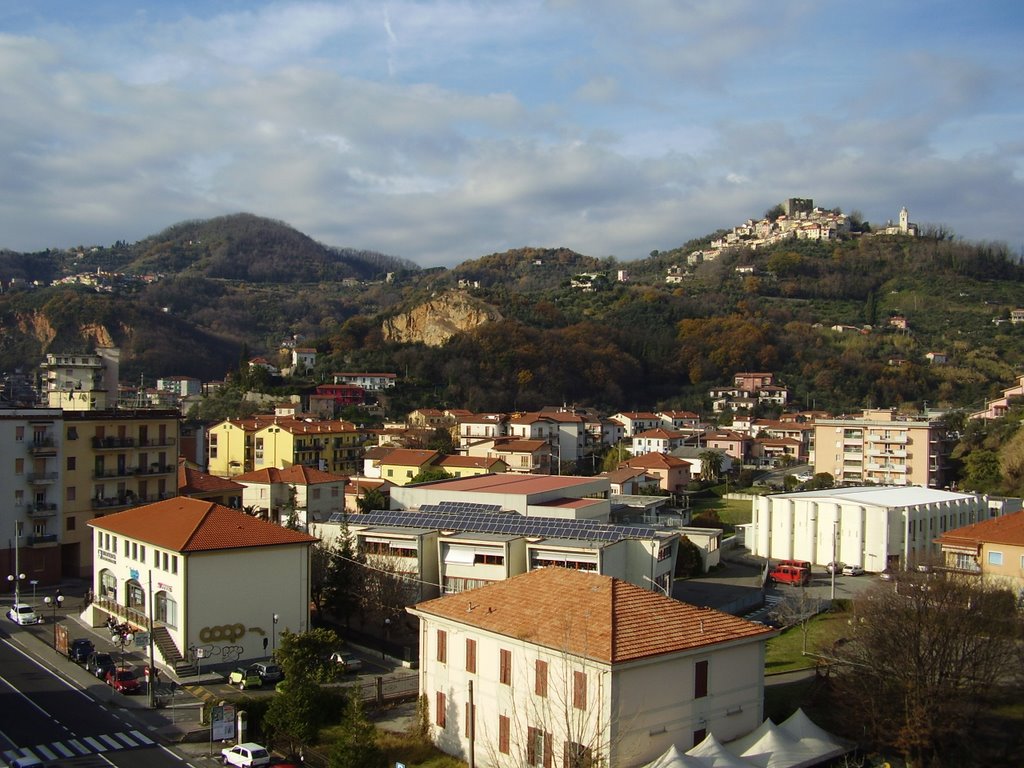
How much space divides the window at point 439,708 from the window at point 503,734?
6.05ft

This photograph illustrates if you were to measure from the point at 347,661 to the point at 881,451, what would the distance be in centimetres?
4573

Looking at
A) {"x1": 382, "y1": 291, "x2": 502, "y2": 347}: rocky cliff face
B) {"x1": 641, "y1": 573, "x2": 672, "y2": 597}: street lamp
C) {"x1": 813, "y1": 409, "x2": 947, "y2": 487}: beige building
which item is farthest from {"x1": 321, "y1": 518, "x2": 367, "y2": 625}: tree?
{"x1": 382, "y1": 291, "x2": 502, "y2": 347}: rocky cliff face

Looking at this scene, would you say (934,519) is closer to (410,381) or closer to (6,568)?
(6,568)

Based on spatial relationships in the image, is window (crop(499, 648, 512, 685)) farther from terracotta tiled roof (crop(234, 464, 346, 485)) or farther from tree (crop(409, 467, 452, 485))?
tree (crop(409, 467, 452, 485))

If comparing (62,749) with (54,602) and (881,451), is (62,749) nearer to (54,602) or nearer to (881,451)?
(54,602)

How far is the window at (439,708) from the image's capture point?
775 inches

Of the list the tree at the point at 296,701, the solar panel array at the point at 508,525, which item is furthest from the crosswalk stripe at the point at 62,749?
the solar panel array at the point at 508,525

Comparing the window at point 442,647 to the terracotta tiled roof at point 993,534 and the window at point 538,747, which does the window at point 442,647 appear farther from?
the terracotta tiled roof at point 993,534

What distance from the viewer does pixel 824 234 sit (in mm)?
160500

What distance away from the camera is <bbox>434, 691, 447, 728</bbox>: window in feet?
64.6

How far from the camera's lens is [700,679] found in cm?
1783

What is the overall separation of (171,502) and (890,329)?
105971 mm

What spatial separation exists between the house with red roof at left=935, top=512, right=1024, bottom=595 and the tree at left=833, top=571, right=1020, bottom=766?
10.2 meters

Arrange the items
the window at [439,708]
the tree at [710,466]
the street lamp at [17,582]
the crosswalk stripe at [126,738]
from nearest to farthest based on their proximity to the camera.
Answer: the crosswalk stripe at [126,738] < the window at [439,708] < the street lamp at [17,582] < the tree at [710,466]
